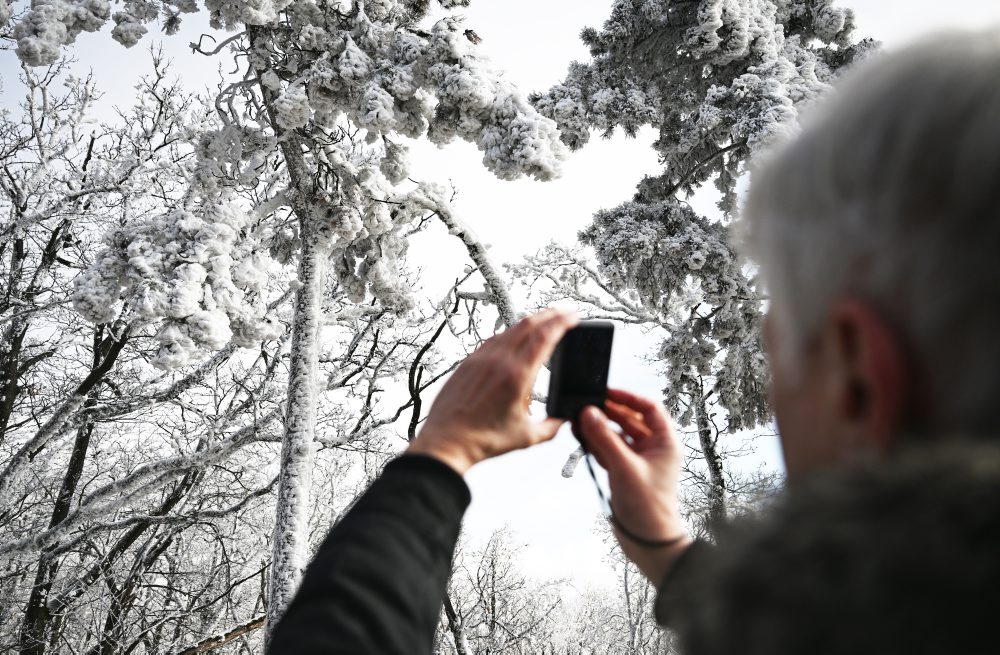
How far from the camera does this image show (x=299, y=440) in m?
3.86

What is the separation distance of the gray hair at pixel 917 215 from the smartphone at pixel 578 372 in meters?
0.61

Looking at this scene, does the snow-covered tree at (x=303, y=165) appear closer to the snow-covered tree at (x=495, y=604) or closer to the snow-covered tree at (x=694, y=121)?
the snow-covered tree at (x=694, y=121)

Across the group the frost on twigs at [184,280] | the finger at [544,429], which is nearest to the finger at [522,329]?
the finger at [544,429]

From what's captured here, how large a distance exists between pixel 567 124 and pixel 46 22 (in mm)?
5287

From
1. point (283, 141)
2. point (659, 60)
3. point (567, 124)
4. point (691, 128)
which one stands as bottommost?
point (283, 141)

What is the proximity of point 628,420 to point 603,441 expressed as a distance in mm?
124

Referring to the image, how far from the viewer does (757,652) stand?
32 centimetres

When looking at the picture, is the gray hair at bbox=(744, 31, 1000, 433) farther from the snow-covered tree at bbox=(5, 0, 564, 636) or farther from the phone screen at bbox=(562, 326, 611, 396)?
the snow-covered tree at bbox=(5, 0, 564, 636)

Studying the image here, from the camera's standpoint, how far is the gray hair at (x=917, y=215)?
416mm

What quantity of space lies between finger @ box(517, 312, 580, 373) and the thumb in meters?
0.22

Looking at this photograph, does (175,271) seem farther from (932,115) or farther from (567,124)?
(567,124)

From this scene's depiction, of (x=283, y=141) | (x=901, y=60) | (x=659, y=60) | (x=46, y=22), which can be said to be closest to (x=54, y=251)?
(x=46, y=22)

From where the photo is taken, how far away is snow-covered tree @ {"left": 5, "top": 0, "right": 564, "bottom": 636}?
3.85 m

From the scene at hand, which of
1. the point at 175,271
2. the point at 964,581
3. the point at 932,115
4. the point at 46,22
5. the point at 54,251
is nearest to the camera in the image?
the point at 964,581
